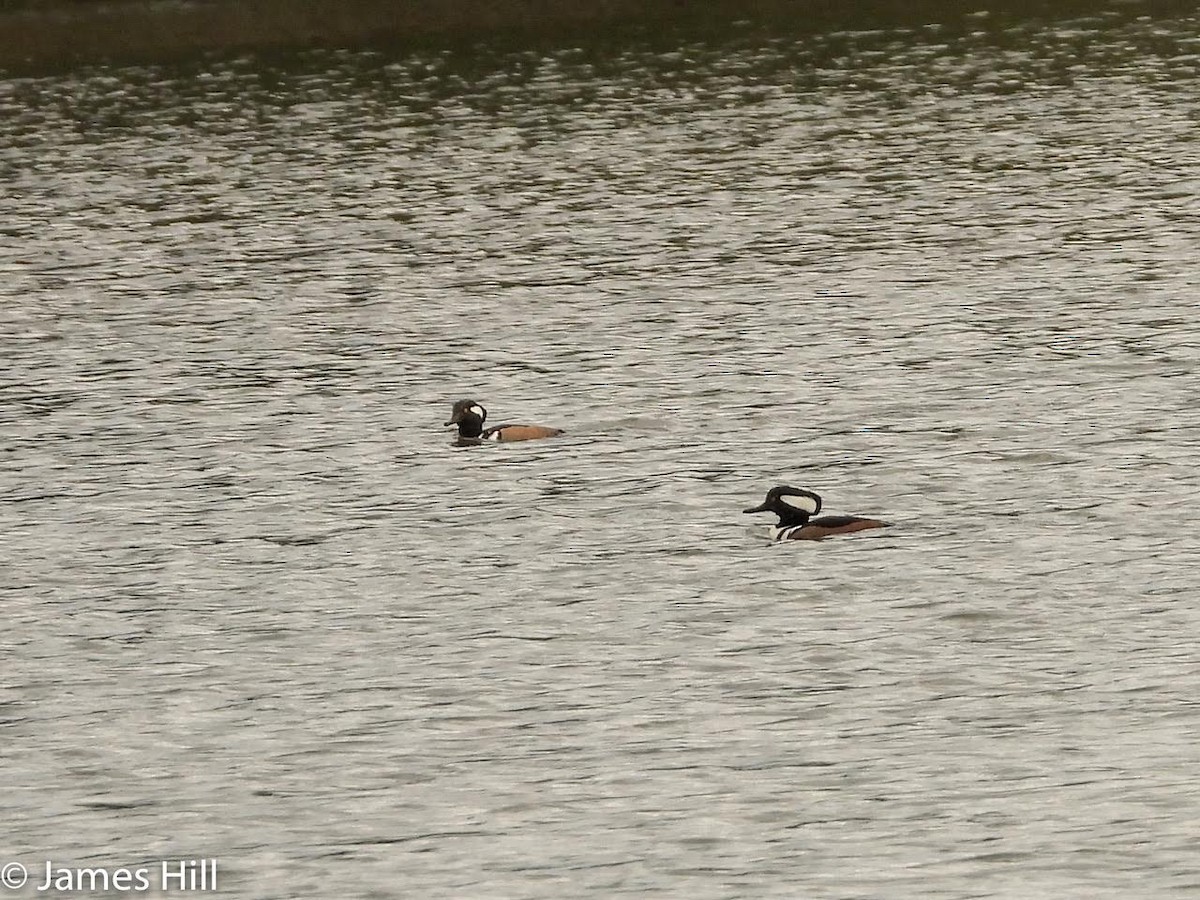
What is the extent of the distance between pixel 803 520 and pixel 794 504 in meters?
0.22

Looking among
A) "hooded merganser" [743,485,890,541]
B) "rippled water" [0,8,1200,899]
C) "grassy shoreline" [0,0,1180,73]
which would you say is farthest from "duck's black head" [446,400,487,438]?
"grassy shoreline" [0,0,1180,73]

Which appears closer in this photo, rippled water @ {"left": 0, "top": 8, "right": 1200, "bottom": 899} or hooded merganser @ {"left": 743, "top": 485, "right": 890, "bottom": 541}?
rippled water @ {"left": 0, "top": 8, "right": 1200, "bottom": 899}

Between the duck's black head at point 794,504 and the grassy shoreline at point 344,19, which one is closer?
the duck's black head at point 794,504

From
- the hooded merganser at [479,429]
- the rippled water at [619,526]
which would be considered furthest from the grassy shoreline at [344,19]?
the hooded merganser at [479,429]

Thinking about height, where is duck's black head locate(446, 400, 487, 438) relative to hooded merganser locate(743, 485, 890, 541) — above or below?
below

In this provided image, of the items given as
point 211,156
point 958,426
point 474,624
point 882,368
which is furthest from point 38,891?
point 211,156

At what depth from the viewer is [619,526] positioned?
27.3m

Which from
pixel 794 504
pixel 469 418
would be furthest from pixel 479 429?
pixel 794 504

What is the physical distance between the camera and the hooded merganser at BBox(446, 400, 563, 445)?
31562 mm

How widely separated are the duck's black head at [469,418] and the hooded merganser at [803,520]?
21.2 ft

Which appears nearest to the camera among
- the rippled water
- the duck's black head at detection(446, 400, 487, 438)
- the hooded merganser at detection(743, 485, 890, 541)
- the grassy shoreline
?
the rippled water

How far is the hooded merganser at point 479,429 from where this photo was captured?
104ft

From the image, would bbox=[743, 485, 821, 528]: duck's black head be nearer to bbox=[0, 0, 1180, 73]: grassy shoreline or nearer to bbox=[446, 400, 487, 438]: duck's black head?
bbox=[446, 400, 487, 438]: duck's black head

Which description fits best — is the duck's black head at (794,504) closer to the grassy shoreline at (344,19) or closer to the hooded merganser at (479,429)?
the hooded merganser at (479,429)
